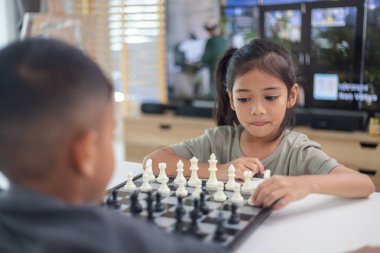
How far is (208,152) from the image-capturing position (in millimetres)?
→ 1848

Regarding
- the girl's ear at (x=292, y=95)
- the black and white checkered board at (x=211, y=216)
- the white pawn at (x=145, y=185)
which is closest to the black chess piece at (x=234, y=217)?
the black and white checkered board at (x=211, y=216)

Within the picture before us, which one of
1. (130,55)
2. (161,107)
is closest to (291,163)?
(161,107)

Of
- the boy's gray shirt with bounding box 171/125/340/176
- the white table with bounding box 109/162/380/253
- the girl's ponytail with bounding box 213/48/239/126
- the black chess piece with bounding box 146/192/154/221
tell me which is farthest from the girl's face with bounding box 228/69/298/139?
the black chess piece with bounding box 146/192/154/221

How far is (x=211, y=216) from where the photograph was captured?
42.6 inches

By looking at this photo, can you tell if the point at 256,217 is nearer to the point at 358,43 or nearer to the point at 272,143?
the point at 272,143

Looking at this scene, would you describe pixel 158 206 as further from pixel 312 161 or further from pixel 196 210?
pixel 312 161

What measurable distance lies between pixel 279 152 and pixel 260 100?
23 cm

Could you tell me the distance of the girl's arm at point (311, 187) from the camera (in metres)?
1.19

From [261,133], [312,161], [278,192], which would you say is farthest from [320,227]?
[261,133]

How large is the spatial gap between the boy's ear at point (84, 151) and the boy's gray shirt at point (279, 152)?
101 centimetres

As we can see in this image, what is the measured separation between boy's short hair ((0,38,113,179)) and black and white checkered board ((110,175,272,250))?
42 centimetres

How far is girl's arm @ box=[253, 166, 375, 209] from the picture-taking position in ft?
3.89

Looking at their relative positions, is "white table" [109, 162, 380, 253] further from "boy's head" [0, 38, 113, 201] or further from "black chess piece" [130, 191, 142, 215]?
"boy's head" [0, 38, 113, 201]

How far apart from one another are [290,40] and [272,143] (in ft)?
6.47
